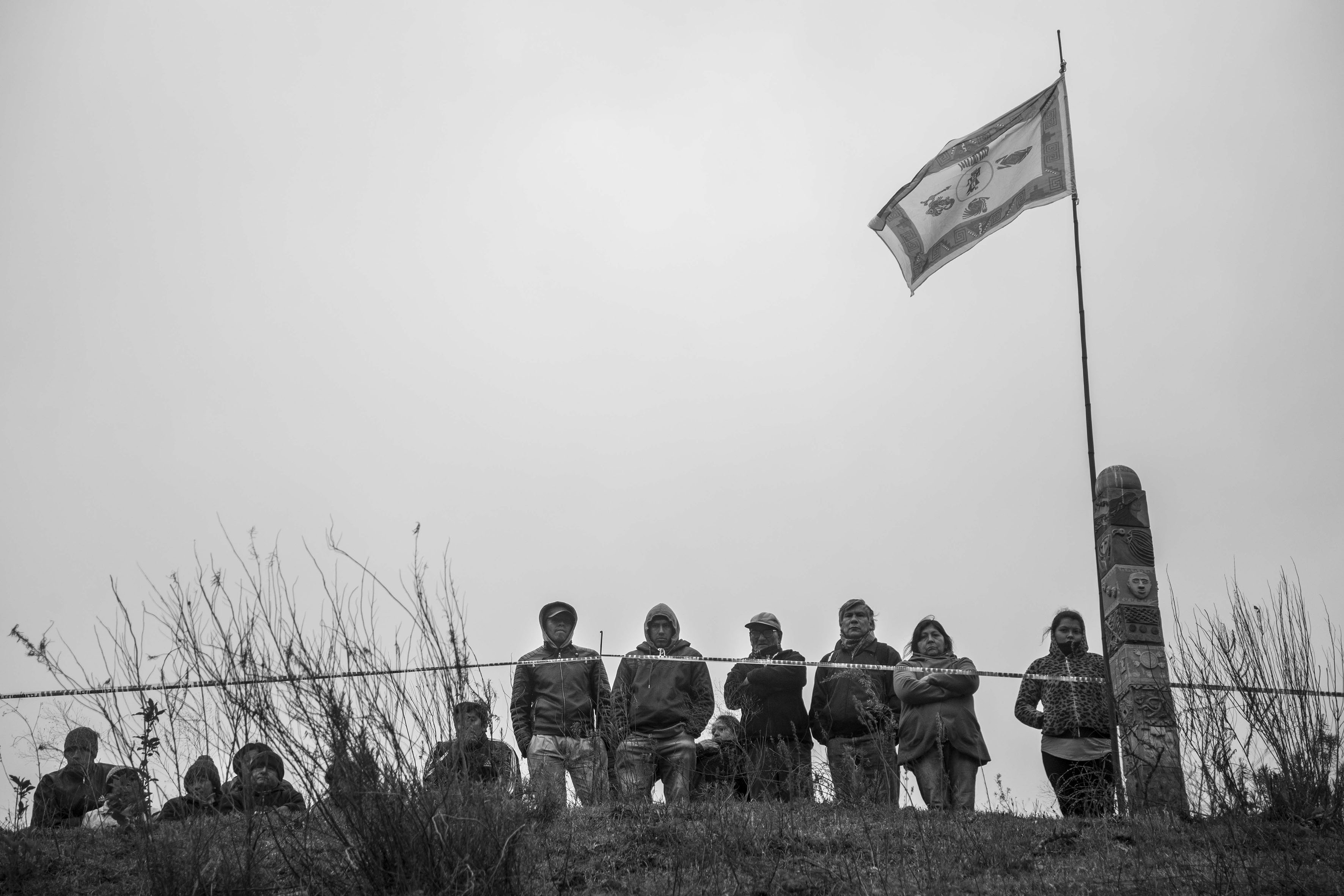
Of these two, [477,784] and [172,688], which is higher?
[172,688]

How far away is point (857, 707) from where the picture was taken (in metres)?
7.21

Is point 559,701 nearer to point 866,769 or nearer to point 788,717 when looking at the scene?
point 788,717

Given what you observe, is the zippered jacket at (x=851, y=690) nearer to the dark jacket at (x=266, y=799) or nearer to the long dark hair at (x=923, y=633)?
the long dark hair at (x=923, y=633)

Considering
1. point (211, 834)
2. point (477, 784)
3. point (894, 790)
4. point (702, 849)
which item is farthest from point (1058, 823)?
point (211, 834)

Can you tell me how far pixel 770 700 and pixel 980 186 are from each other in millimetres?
4806

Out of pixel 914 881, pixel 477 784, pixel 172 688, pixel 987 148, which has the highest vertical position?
pixel 987 148

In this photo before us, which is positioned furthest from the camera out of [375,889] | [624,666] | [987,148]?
[987,148]

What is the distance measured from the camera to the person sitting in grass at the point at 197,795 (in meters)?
5.02

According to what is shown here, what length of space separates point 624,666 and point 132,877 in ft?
12.7

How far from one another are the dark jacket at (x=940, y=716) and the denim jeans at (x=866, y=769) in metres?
0.23

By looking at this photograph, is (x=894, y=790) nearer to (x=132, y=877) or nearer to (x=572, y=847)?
(x=572, y=847)

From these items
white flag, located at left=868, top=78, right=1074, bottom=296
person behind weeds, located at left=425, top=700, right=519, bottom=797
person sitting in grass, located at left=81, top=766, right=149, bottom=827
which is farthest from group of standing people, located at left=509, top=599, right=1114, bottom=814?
white flag, located at left=868, top=78, right=1074, bottom=296

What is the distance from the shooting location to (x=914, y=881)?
5176 mm

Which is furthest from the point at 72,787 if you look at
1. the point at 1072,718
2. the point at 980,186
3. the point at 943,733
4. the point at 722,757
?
the point at 980,186
